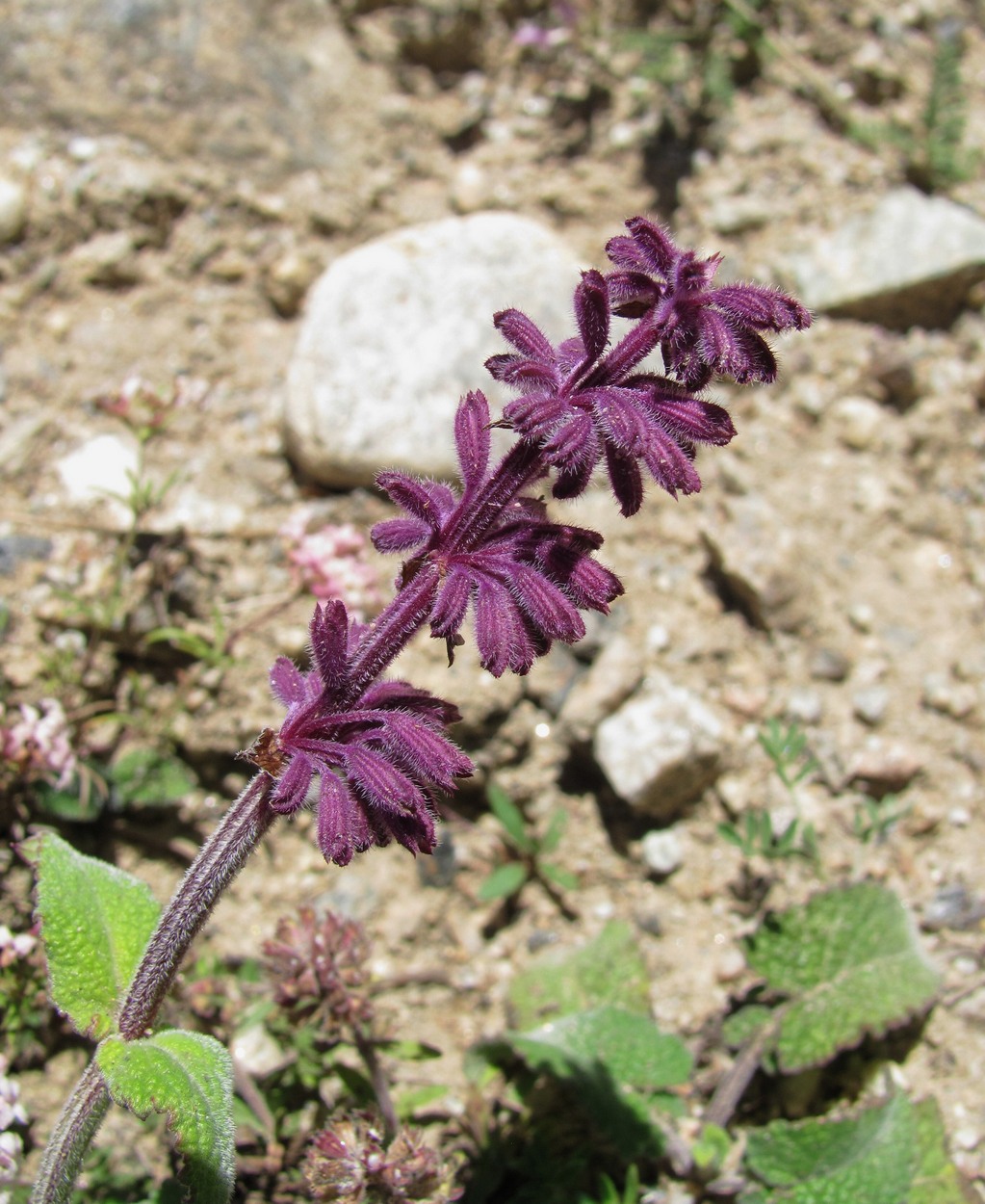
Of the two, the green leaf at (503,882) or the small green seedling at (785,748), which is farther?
the green leaf at (503,882)

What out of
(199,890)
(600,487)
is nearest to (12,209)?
(600,487)

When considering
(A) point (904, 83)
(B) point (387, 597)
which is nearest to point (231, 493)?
(B) point (387, 597)

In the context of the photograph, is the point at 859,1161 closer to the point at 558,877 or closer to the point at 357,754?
the point at 558,877

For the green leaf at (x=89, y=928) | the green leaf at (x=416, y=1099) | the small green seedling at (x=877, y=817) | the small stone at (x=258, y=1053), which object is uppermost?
the green leaf at (x=89, y=928)

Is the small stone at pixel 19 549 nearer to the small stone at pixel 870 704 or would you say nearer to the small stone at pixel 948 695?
the small stone at pixel 870 704

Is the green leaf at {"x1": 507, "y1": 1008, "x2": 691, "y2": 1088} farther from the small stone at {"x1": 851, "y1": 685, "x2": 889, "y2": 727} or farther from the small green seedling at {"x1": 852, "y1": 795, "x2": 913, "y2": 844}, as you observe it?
the small stone at {"x1": 851, "y1": 685, "x2": 889, "y2": 727}

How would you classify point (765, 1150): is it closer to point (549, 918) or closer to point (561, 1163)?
point (561, 1163)

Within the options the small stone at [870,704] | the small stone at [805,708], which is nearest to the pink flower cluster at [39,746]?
the small stone at [805,708]
